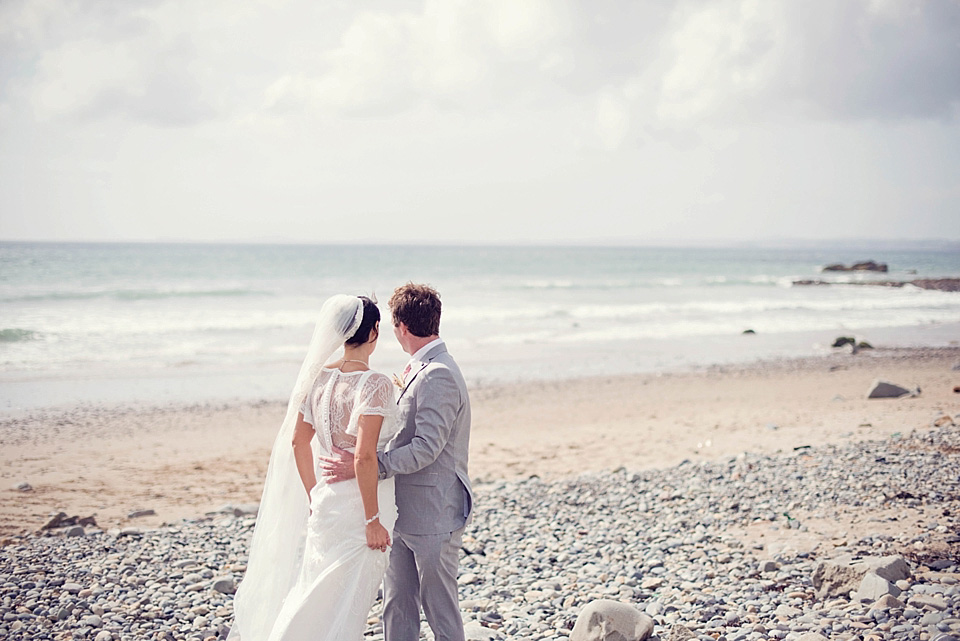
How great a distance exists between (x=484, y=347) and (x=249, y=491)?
12121 millimetres

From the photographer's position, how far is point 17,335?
747 inches

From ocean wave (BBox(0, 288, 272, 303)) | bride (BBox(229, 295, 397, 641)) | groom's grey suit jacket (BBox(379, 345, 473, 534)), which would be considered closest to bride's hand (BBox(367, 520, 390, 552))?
bride (BBox(229, 295, 397, 641))

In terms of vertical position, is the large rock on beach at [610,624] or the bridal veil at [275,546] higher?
the bridal veil at [275,546]

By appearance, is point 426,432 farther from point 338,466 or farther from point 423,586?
point 423,586

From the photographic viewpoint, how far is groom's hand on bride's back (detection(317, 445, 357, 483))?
3.13 metres

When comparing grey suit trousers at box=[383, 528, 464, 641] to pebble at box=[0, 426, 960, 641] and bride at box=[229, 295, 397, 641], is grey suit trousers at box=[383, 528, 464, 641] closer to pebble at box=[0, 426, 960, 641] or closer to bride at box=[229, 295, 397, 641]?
bride at box=[229, 295, 397, 641]

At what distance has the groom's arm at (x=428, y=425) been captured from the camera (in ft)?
10.0

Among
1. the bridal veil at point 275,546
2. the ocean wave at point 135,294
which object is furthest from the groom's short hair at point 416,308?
the ocean wave at point 135,294

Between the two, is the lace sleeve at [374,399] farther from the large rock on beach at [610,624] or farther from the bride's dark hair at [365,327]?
the large rock on beach at [610,624]

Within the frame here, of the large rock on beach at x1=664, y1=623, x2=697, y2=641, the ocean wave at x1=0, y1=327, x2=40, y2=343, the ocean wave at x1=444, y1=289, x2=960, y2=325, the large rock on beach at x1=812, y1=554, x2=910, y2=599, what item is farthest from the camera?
the ocean wave at x1=444, y1=289, x2=960, y2=325

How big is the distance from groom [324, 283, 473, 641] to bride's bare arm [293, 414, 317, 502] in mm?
164

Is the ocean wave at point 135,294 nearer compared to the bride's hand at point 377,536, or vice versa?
the bride's hand at point 377,536

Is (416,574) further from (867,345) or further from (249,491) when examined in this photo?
(867,345)

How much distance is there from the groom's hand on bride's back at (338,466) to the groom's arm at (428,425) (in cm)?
14
